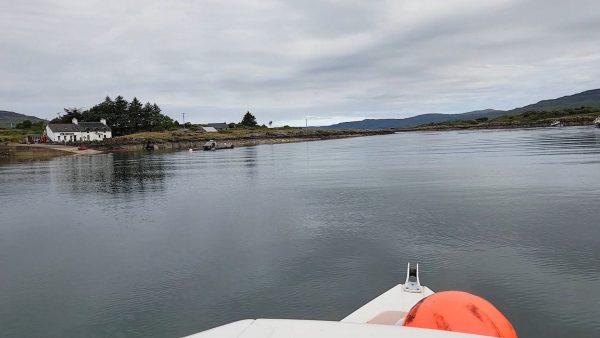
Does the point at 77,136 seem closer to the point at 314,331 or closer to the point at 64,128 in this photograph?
the point at 64,128

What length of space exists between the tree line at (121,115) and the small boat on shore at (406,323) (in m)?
151

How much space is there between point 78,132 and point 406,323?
140215 millimetres

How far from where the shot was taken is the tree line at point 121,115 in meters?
145

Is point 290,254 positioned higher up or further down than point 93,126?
further down

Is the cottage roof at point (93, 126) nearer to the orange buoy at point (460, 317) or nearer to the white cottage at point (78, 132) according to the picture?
the white cottage at point (78, 132)

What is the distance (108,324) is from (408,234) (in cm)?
1243

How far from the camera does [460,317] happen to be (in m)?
6.56

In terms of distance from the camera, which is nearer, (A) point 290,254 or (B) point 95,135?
(A) point 290,254

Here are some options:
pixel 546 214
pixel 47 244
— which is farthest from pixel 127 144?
pixel 546 214

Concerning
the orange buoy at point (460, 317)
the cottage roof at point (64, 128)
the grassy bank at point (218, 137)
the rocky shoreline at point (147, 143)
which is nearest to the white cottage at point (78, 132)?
the cottage roof at point (64, 128)

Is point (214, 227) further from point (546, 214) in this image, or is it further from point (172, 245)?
point (546, 214)

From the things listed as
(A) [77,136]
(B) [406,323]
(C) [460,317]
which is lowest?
(B) [406,323]

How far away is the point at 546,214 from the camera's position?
21.4 m

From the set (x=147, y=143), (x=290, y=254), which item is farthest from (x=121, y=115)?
(x=290, y=254)
